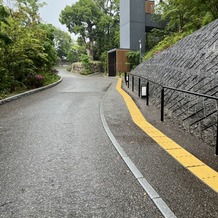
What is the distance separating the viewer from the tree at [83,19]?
130ft

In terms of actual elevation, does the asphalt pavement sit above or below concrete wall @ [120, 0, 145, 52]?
below

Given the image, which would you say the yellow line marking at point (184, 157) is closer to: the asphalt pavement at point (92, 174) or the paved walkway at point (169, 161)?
the paved walkway at point (169, 161)

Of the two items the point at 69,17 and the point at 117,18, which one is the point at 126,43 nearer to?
the point at 117,18

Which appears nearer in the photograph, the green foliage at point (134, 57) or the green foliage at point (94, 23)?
the green foliage at point (134, 57)

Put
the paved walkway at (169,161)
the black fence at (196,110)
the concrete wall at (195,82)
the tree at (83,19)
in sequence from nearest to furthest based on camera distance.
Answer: the paved walkway at (169,161), the black fence at (196,110), the concrete wall at (195,82), the tree at (83,19)

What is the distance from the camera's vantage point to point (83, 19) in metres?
40.6

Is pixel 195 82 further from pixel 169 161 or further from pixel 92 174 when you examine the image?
pixel 92 174

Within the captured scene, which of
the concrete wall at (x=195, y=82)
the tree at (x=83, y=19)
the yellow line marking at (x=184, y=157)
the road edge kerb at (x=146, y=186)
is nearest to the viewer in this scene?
the road edge kerb at (x=146, y=186)

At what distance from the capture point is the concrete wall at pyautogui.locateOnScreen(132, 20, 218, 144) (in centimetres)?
484

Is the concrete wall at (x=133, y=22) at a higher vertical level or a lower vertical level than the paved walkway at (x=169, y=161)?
higher

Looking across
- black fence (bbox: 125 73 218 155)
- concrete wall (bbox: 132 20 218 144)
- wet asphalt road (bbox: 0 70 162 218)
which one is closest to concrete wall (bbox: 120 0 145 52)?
concrete wall (bbox: 132 20 218 144)

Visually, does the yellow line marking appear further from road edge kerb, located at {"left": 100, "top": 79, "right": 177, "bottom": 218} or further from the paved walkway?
road edge kerb, located at {"left": 100, "top": 79, "right": 177, "bottom": 218}

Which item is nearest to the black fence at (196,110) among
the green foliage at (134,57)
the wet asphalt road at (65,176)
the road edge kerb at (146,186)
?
the road edge kerb at (146,186)

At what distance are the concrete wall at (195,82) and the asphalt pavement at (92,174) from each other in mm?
350
